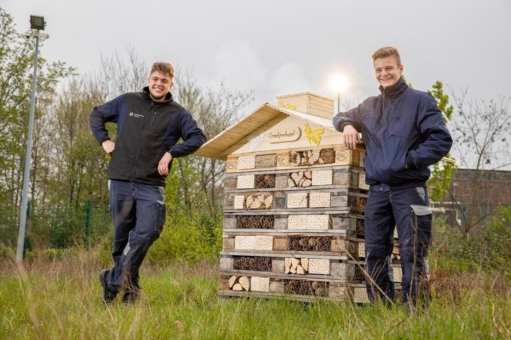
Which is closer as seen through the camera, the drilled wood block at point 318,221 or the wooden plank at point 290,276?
the wooden plank at point 290,276

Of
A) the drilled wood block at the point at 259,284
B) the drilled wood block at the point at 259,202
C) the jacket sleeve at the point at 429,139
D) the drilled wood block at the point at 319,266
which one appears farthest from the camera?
the drilled wood block at the point at 259,202

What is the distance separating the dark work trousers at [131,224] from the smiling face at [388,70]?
2242 millimetres

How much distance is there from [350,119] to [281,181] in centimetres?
105

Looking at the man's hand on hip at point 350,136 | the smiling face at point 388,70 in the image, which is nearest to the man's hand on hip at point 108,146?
the man's hand on hip at point 350,136

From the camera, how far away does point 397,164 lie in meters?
4.70

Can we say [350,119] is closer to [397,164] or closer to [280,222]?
[397,164]

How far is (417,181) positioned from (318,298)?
4.39 feet

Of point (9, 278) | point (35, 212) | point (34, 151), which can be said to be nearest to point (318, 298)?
point (9, 278)

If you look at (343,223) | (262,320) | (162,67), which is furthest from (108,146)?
(262,320)

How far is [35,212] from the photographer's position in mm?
19297

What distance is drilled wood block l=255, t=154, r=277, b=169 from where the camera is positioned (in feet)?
20.3

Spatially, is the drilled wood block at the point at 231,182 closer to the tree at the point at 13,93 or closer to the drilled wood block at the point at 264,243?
the drilled wood block at the point at 264,243

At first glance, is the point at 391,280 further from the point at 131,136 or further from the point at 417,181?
the point at 131,136

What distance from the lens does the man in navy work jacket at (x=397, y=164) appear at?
463cm
